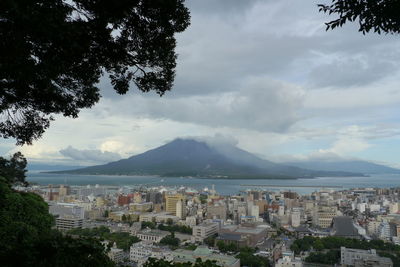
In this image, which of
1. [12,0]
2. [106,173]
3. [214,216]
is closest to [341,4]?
[12,0]

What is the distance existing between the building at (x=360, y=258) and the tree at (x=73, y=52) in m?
10.8

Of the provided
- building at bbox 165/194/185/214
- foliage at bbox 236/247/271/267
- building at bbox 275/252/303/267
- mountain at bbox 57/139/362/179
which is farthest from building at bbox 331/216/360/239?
mountain at bbox 57/139/362/179

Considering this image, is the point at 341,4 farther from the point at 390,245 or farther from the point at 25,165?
the point at 390,245

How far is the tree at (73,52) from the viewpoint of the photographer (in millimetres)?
1339

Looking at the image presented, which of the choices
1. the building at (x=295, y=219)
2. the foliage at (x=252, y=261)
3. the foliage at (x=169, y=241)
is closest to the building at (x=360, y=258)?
the foliage at (x=252, y=261)

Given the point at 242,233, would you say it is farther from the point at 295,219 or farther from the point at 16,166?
the point at 16,166

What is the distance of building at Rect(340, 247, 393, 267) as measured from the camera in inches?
397

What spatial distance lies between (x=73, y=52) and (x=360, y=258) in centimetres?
1205

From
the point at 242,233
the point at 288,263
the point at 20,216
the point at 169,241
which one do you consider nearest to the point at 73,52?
the point at 20,216

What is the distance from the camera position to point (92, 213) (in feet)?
77.9

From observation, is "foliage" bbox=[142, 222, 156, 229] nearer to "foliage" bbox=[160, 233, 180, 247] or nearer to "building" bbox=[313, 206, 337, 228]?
"foliage" bbox=[160, 233, 180, 247]

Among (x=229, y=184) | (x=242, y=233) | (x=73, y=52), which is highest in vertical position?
(x=73, y=52)

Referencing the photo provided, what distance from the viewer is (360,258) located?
10.9 meters

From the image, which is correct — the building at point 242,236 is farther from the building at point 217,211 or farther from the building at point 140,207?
the building at point 140,207
